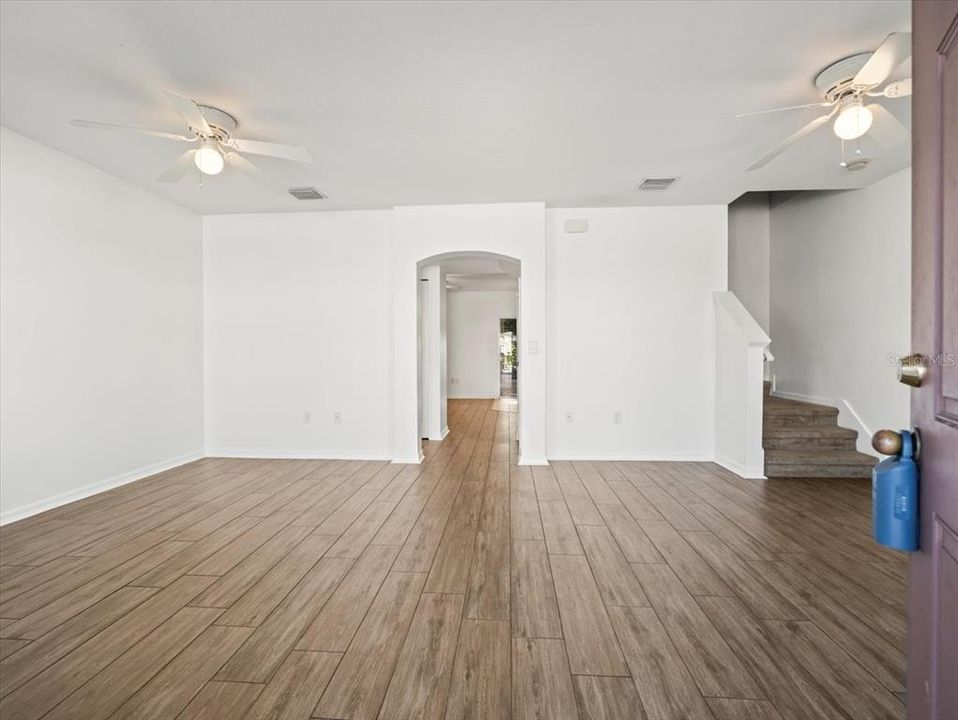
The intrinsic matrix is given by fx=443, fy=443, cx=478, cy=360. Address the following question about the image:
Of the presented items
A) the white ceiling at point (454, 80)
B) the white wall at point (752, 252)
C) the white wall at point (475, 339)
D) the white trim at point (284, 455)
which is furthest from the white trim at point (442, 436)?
the white wall at point (752, 252)

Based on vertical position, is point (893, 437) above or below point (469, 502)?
above

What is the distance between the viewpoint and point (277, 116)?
2.95 m

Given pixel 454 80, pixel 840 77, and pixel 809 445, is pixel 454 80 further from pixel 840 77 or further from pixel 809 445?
pixel 809 445

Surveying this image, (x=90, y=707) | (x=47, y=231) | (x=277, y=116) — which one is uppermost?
(x=277, y=116)

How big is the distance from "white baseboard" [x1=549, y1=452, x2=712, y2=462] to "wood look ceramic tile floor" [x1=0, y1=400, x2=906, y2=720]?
1.12 m

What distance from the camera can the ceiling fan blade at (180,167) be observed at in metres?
2.93

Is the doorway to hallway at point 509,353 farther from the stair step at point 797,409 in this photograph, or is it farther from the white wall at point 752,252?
the stair step at point 797,409

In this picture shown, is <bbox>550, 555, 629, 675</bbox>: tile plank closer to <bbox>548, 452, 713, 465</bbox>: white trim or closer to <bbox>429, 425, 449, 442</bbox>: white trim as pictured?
<bbox>548, 452, 713, 465</bbox>: white trim

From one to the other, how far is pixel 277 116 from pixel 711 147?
10.4 ft

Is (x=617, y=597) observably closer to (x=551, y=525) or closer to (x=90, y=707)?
(x=551, y=525)

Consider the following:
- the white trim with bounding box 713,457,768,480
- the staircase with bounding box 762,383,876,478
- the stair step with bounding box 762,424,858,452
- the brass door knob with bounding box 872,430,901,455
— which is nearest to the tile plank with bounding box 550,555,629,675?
the brass door knob with bounding box 872,430,901,455

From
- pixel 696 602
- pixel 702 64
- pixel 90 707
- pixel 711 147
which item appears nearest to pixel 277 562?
pixel 90 707

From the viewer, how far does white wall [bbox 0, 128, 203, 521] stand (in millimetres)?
3223

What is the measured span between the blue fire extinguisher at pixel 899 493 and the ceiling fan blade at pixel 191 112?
3089 mm
